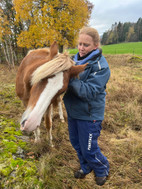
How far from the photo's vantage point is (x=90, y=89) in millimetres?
1605

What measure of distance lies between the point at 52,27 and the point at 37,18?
4.70ft

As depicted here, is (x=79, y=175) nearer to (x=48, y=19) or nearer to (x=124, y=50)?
(x=48, y=19)

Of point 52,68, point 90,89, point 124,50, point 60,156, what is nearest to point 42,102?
point 52,68

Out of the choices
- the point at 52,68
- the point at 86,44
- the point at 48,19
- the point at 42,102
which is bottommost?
the point at 42,102

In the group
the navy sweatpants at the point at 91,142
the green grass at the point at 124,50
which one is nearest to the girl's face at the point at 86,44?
the navy sweatpants at the point at 91,142

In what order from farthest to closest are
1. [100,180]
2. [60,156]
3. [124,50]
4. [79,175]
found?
[124,50] → [60,156] → [79,175] → [100,180]

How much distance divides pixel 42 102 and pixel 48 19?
11.7m

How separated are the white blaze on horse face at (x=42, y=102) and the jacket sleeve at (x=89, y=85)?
7.7 inches

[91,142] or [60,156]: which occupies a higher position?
[91,142]

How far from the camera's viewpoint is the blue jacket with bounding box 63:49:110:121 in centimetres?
157

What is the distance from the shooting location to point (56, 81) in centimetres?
140

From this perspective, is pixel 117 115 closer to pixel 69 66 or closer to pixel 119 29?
pixel 69 66

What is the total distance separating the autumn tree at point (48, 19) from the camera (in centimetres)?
1086

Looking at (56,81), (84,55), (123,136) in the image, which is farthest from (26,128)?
(123,136)
